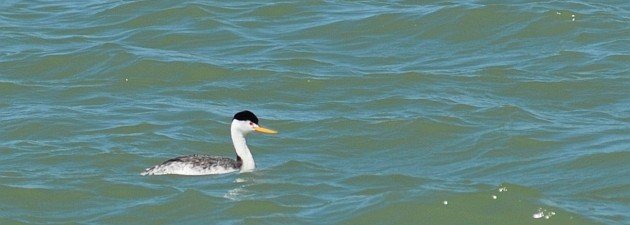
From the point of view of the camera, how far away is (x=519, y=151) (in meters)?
20.6

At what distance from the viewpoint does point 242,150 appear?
2048 centimetres

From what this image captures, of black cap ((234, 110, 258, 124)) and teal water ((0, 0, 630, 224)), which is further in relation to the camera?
black cap ((234, 110, 258, 124))

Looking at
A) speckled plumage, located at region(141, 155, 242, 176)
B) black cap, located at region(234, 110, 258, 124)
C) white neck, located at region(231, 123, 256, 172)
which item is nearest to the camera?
speckled plumage, located at region(141, 155, 242, 176)

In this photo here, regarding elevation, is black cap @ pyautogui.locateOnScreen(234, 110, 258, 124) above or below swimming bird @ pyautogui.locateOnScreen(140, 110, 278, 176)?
above

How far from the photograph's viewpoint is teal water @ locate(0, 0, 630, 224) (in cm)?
1842

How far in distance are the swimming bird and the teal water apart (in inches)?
5.0

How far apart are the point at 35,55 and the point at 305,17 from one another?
4.75 metres

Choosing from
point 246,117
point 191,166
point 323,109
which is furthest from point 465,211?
point 323,109

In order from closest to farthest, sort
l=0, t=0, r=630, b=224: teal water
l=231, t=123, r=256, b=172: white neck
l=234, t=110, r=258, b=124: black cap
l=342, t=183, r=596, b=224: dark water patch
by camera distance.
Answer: l=342, t=183, r=596, b=224: dark water patch
l=0, t=0, r=630, b=224: teal water
l=231, t=123, r=256, b=172: white neck
l=234, t=110, r=258, b=124: black cap

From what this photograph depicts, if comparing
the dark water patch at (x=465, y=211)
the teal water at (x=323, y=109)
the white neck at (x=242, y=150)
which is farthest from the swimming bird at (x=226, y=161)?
the dark water patch at (x=465, y=211)

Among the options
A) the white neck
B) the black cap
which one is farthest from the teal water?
the black cap

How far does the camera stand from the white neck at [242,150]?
2023 centimetres

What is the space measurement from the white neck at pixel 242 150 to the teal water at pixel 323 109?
269mm

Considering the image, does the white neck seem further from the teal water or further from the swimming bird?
the teal water
